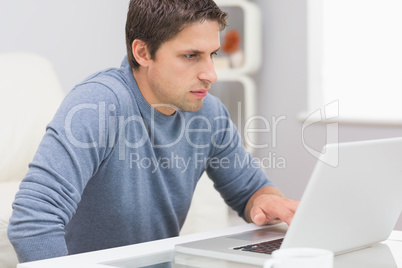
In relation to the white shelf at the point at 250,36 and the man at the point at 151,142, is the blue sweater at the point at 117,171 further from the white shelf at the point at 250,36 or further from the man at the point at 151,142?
the white shelf at the point at 250,36

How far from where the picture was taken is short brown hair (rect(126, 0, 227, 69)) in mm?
1441

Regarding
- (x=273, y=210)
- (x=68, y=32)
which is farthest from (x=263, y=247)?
(x=68, y=32)

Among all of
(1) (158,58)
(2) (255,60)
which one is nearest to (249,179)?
(1) (158,58)

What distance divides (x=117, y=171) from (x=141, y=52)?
1.07ft

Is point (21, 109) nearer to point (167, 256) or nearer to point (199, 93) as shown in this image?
point (199, 93)

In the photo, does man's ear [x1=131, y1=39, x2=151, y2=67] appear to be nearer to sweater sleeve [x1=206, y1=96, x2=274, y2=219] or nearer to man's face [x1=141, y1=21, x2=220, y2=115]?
man's face [x1=141, y1=21, x2=220, y2=115]

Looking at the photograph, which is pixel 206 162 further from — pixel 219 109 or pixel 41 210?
pixel 41 210

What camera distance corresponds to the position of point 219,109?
5.37 ft

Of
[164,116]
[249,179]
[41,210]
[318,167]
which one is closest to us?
[318,167]

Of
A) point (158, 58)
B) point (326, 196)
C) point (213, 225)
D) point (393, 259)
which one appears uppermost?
point (158, 58)

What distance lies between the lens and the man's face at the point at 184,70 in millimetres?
1445

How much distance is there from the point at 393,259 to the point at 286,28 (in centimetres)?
260

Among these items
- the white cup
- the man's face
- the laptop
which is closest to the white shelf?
the man's face

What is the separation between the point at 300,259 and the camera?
64cm
